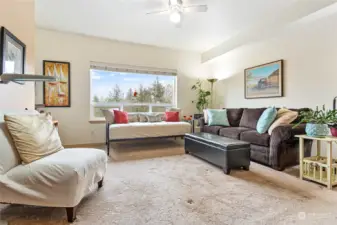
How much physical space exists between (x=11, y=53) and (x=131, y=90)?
316 centimetres

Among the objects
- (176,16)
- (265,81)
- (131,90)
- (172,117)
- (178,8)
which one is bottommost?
(172,117)

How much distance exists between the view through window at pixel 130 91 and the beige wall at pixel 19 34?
2.02 m

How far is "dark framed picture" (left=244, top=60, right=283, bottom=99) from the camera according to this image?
3904 millimetres

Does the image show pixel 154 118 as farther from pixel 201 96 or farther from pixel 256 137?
pixel 256 137

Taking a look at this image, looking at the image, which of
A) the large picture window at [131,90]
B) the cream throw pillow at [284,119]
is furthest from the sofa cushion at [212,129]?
the large picture window at [131,90]

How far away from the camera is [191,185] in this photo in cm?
229

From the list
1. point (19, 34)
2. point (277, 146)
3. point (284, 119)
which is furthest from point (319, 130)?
point (19, 34)

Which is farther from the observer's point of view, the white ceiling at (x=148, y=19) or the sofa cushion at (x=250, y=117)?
the sofa cushion at (x=250, y=117)

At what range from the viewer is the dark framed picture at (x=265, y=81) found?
3.90m

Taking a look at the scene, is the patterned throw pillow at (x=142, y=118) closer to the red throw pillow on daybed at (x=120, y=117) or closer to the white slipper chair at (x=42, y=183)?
the red throw pillow on daybed at (x=120, y=117)

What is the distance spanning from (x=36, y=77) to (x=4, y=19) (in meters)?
1.26

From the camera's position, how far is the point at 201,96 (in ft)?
18.6

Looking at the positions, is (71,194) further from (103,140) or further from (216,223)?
(103,140)

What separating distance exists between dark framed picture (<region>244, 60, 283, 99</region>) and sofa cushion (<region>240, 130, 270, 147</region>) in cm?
124
